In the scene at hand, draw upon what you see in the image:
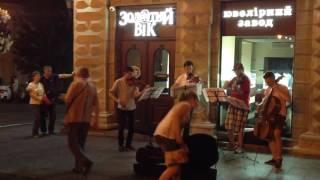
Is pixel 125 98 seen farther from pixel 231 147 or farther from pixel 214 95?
pixel 231 147

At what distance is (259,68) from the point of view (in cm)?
1295

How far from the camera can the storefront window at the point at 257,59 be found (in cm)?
1226

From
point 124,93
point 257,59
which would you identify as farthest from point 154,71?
point 257,59

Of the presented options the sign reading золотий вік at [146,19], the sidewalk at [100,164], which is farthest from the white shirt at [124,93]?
the sign reading золотий вік at [146,19]

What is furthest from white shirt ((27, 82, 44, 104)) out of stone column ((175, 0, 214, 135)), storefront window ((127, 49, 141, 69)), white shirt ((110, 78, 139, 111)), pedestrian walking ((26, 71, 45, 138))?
stone column ((175, 0, 214, 135))

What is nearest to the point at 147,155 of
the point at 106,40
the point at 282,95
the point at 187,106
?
the point at 187,106

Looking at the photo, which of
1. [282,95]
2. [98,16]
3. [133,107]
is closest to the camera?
[282,95]

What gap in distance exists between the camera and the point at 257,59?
42.4 ft

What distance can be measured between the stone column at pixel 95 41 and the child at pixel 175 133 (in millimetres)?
6927

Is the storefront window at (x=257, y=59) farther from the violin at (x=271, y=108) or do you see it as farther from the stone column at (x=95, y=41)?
the stone column at (x=95, y=41)

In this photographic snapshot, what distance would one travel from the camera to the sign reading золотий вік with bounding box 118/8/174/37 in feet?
44.9

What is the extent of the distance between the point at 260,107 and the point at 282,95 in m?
0.59

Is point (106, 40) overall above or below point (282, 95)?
above

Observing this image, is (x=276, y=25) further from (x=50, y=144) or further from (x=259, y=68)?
(x=50, y=144)
